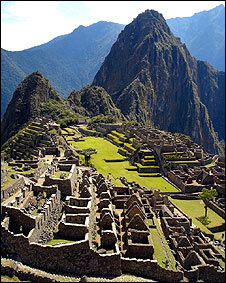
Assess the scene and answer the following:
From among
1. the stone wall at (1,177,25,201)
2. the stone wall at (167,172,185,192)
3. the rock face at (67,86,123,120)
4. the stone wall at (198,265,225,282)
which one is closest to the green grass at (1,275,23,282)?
the stone wall at (1,177,25,201)

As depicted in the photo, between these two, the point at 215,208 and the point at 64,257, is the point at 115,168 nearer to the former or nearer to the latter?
Answer: the point at 215,208

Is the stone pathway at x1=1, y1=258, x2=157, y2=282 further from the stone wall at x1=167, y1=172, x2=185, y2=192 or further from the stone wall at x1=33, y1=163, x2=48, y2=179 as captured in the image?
the stone wall at x1=167, y1=172, x2=185, y2=192

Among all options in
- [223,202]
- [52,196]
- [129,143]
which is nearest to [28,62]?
[129,143]

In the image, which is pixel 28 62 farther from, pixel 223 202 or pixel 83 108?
pixel 223 202

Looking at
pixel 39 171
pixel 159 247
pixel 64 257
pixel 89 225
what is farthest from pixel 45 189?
pixel 159 247

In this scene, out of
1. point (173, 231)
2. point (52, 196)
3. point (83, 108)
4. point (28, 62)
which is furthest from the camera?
point (28, 62)
